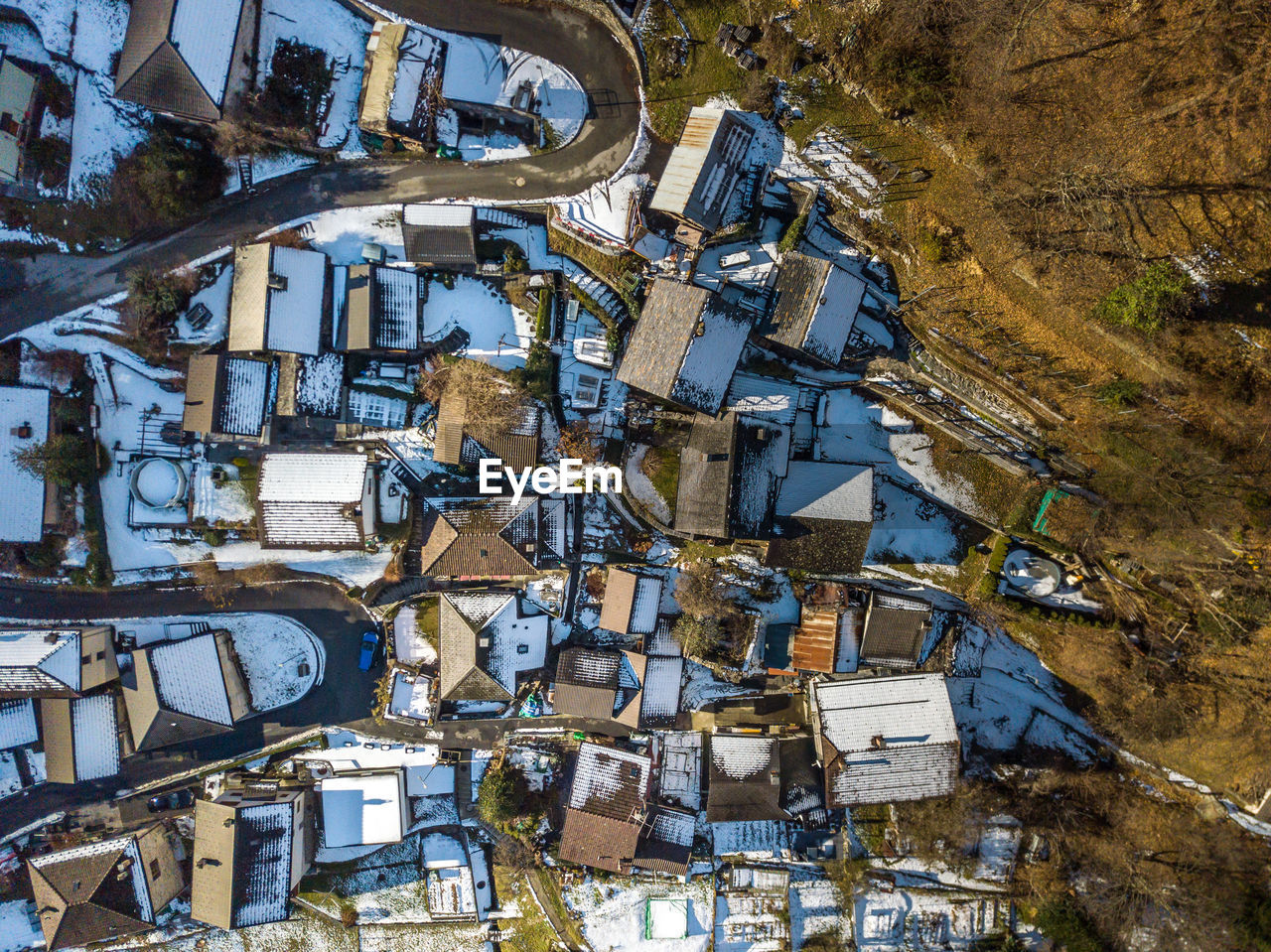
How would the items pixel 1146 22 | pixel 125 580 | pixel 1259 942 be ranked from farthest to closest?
1. pixel 125 580
2. pixel 1259 942
3. pixel 1146 22

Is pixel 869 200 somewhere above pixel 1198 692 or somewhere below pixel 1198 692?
above

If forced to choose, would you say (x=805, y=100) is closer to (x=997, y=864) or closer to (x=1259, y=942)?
(x=997, y=864)

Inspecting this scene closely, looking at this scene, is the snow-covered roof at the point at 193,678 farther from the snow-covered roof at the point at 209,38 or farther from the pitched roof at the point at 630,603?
the snow-covered roof at the point at 209,38

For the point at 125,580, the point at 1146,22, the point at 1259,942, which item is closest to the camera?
the point at 1146,22

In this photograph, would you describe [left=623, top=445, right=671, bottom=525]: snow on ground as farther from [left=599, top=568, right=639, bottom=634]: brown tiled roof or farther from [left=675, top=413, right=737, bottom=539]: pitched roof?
[left=599, top=568, right=639, bottom=634]: brown tiled roof

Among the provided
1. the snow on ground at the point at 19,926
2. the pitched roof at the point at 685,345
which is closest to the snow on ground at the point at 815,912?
the pitched roof at the point at 685,345

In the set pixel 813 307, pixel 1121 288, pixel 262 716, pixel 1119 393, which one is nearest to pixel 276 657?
pixel 262 716

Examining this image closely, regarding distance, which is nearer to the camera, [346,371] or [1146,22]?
[1146,22]

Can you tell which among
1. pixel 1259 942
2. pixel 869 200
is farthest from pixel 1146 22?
pixel 1259 942
